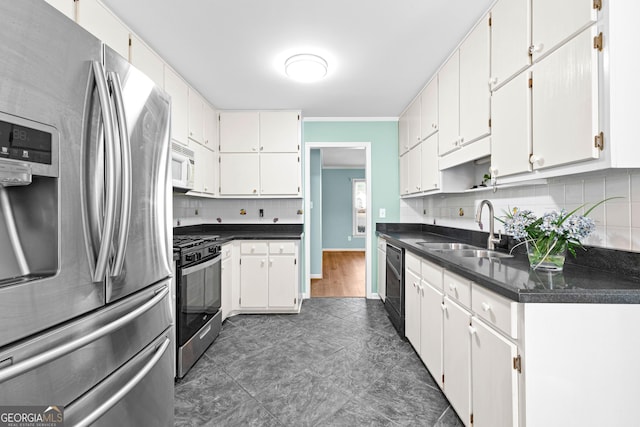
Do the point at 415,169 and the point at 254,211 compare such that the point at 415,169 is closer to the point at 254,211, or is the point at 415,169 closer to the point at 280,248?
the point at 280,248

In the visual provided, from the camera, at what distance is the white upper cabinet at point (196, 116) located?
9.57 ft

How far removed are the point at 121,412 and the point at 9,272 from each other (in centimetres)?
63

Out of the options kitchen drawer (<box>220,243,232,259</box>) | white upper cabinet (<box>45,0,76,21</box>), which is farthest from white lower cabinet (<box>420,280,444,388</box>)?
white upper cabinet (<box>45,0,76,21</box>)

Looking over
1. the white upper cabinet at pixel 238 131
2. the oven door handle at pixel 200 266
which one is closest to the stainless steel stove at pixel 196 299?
the oven door handle at pixel 200 266

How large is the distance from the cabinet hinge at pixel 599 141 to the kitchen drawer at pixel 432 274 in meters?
0.97

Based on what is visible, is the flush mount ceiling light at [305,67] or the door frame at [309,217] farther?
the door frame at [309,217]

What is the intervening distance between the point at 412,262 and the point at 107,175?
2.11 m

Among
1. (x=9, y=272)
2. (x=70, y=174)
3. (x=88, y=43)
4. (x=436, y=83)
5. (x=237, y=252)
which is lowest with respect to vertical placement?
(x=237, y=252)

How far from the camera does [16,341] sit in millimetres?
714

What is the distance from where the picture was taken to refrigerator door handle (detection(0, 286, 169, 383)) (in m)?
0.69

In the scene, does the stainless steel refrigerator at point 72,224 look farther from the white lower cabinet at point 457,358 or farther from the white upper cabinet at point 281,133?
the white upper cabinet at point 281,133

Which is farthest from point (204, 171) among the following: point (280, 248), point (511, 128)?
point (511, 128)

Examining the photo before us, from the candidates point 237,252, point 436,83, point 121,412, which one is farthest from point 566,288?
point 237,252

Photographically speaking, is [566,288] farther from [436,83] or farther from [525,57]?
[436,83]
